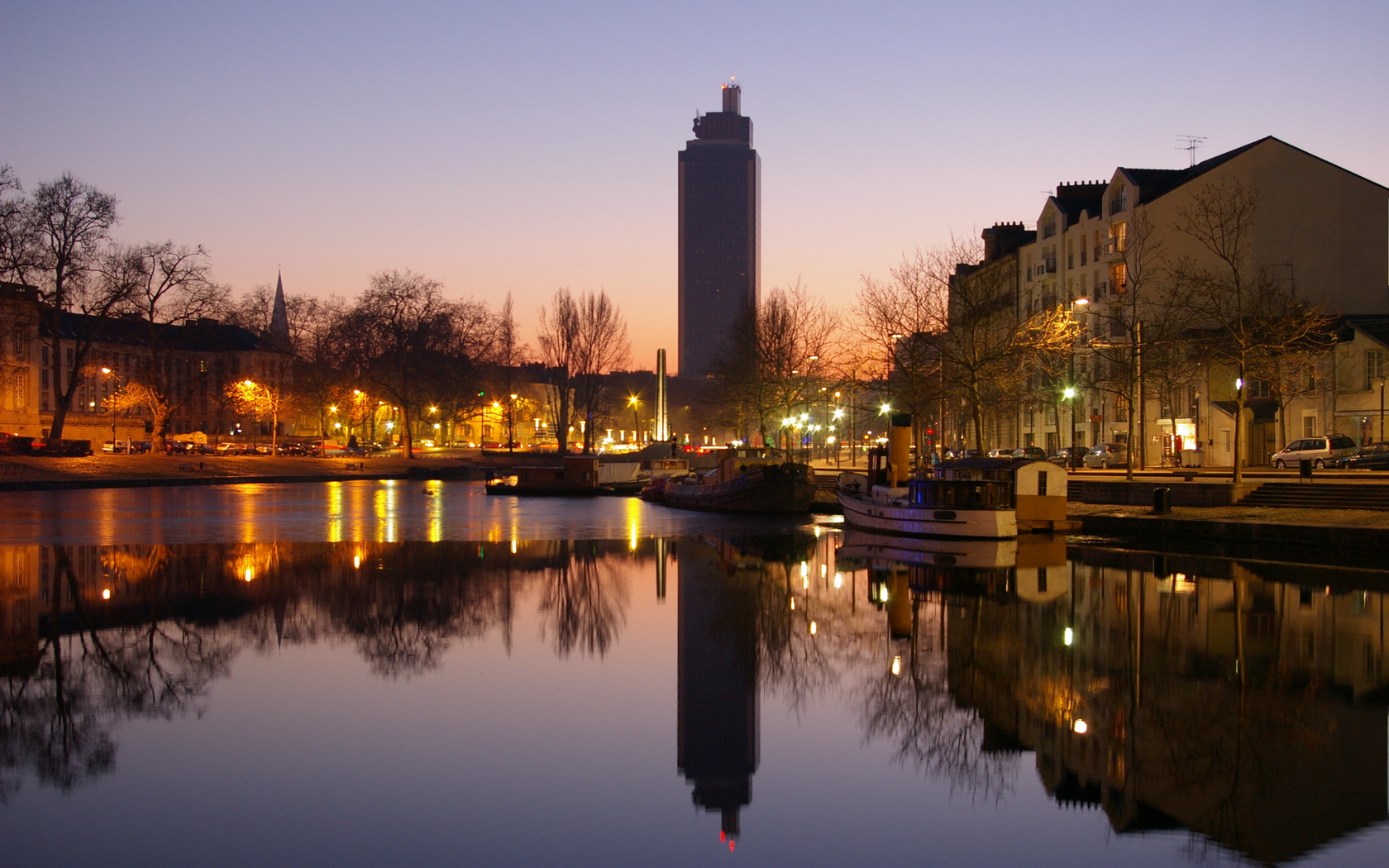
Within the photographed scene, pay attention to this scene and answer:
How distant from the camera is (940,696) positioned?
11.4 meters

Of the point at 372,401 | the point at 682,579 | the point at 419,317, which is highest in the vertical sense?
the point at 419,317

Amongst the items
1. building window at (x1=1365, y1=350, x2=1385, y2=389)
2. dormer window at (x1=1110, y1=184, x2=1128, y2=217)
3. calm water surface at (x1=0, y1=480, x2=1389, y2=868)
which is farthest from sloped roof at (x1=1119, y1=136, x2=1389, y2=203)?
calm water surface at (x1=0, y1=480, x2=1389, y2=868)

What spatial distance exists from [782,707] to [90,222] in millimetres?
61624

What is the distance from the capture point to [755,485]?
4456 cm

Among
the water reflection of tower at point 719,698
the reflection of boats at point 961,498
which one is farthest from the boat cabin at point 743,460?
the water reflection of tower at point 719,698

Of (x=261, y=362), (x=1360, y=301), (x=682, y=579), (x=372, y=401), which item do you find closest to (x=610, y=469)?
(x=372, y=401)

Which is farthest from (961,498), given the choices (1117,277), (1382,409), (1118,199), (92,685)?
(1118,199)

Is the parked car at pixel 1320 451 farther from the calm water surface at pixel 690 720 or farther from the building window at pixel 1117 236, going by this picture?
the calm water surface at pixel 690 720

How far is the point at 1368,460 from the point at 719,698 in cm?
4001

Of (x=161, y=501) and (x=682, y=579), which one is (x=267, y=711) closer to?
(x=682, y=579)

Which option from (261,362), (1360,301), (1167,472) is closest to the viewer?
(1167,472)

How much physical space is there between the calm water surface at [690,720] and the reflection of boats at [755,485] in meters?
22.6

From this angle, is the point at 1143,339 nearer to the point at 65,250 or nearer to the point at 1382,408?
the point at 1382,408

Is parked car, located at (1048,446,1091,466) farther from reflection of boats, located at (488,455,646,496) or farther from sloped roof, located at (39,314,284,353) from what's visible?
sloped roof, located at (39,314,284,353)
